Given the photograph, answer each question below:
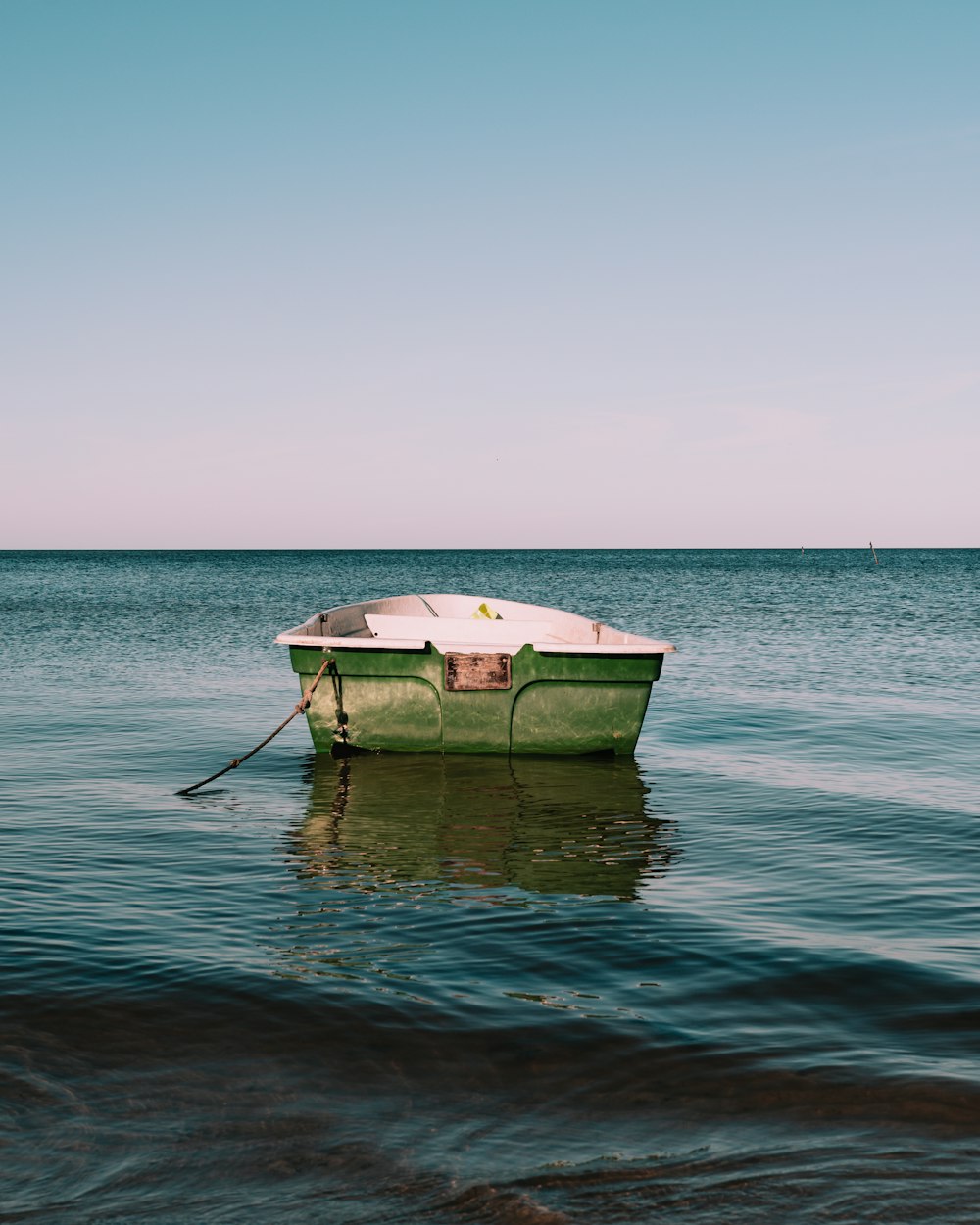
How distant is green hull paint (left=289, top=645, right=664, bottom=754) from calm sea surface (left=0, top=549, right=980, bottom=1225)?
0.34 m

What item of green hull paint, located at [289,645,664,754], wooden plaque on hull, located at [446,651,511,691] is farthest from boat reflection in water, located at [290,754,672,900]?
wooden plaque on hull, located at [446,651,511,691]

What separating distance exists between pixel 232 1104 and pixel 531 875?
3.95m

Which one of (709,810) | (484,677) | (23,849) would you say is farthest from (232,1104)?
(484,677)

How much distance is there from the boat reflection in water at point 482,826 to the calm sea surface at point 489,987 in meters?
0.05

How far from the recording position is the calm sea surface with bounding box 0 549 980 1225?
13.0 feet

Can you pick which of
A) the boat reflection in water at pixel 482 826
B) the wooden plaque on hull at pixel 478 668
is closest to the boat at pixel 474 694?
the wooden plaque on hull at pixel 478 668

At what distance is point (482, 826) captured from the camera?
32.4 feet

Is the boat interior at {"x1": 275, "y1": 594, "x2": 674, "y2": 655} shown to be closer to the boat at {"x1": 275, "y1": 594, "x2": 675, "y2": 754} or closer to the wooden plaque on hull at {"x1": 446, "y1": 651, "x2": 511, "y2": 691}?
the wooden plaque on hull at {"x1": 446, "y1": 651, "x2": 511, "y2": 691}

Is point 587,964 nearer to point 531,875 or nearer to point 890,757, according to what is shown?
point 531,875

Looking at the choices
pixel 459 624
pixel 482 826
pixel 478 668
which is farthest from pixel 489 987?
pixel 459 624

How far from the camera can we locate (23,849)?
338 inches

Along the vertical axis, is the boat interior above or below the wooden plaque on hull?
above

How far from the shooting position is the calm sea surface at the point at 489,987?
3967 millimetres

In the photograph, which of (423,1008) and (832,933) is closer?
(423,1008)
